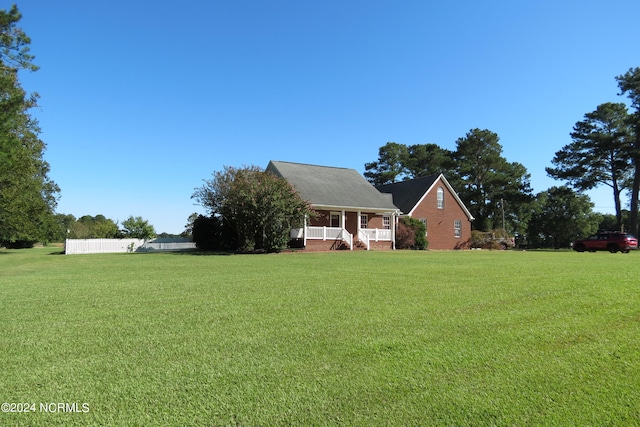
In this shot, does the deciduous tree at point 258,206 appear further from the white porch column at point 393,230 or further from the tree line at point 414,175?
the white porch column at point 393,230

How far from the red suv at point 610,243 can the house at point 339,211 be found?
1518 cm

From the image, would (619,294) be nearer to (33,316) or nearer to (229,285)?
(229,285)

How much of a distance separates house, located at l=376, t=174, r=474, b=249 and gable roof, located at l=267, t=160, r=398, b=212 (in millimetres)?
2909

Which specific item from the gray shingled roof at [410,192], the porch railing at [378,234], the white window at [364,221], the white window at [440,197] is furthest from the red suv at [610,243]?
the white window at [364,221]

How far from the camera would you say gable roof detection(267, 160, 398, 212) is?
88.1 ft

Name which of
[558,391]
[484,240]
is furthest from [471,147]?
[558,391]

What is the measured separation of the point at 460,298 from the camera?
21.7 feet

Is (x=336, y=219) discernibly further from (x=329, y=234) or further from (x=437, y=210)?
(x=437, y=210)

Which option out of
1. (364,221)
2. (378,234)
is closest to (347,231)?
(378,234)

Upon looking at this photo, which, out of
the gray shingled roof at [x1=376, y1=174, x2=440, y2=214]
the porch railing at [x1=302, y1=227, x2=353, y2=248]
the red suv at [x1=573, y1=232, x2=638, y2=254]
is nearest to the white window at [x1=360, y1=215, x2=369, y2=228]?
the porch railing at [x1=302, y1=227, x2=353, y2=248]

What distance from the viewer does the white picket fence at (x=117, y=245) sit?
1049 inches

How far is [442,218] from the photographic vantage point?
34.0 metres

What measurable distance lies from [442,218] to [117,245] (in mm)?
25966

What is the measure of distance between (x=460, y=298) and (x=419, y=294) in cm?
73
